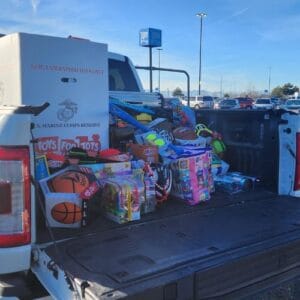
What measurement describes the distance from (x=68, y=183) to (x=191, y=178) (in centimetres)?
92

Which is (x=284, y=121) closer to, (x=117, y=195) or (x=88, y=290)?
(x=117, y=195)

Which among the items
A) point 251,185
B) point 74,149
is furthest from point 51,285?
point 251,185

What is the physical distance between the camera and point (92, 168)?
271 cm

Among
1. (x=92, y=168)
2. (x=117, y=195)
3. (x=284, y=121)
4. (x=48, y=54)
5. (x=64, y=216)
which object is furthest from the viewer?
(x=284, y=121)

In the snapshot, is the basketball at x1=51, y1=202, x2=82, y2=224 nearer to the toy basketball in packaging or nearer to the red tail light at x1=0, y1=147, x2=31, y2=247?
the toy basketball in packaging

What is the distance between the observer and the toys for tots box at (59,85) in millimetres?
2850

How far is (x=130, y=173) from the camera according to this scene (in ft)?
9.10

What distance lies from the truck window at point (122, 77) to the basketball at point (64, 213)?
11.1 feet

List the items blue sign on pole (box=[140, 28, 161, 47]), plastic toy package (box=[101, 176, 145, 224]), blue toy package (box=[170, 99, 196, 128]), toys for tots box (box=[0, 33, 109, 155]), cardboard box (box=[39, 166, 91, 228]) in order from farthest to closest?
Result: blue sign on pole (box=[140, 28, 161, 47]) → blue toy package (box=[170, 99, 196, 128]) → toys for tots box (box=[0, 33, 109, 155]) → plastic toy package (box=[101, 176, 145, 224]) → cardboard box (box=[39, 166, 91, 228])

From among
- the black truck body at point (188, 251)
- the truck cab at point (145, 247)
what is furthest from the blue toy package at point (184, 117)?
the truck cab at point (145, 247)

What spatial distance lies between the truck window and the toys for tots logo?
2466 millimetres

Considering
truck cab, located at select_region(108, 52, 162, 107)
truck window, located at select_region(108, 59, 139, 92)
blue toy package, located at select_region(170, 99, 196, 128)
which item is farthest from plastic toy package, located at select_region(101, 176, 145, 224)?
truck window, located at select_region(108, 59, 139, 92)

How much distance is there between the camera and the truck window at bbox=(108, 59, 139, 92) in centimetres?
557

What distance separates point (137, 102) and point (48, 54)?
7.32 ft
